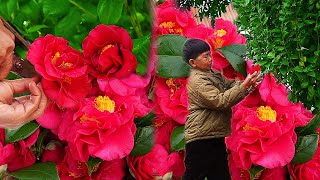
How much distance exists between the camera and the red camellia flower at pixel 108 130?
1.89ft

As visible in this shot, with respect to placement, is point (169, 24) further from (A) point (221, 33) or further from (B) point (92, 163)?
(B) point (92, 163)

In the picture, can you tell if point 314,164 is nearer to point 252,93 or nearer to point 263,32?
point 252,93

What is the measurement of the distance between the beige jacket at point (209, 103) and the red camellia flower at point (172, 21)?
95 millimetres

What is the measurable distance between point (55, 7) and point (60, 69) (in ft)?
0.25

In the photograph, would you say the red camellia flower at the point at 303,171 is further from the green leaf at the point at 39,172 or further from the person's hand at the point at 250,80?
the green leaf at the point at 39,172

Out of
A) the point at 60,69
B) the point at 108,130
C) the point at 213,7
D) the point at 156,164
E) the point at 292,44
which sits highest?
the point at 60,69

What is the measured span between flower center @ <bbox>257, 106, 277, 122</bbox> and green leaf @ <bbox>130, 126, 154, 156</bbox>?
22cm

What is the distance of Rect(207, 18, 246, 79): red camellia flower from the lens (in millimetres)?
861

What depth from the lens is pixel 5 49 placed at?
379 mm

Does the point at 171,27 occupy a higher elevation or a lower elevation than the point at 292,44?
higher

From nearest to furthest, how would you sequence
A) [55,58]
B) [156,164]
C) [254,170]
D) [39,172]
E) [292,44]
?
[55,58] → [39,172] → [156,164] → [254,170] → [292,44]

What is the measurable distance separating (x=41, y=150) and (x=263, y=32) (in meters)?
1.14

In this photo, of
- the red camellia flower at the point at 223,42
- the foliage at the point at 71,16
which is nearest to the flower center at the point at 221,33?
the red camellia flower at the point at 223,42

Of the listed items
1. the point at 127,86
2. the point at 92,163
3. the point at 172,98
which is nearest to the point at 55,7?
the point at 127,86
